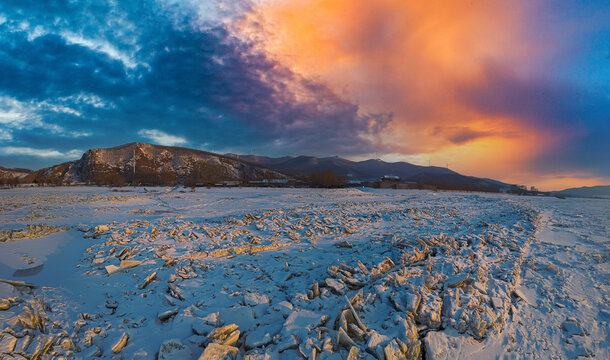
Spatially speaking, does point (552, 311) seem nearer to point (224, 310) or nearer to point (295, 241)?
point (224, 310)

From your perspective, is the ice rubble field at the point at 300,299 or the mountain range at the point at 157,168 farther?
the mountain range at the point at 157,168

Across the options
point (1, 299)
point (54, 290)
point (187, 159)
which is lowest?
point (54, 290)

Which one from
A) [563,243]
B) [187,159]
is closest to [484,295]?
[563,243]

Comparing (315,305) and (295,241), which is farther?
(295,241)

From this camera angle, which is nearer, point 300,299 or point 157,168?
point 300,299

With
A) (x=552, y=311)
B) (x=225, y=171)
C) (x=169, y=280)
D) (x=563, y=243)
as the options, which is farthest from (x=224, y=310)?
(x=225, y=171)

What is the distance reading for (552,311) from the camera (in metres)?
4.81

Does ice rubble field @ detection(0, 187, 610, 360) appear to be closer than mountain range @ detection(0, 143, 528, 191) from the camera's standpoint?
Yes

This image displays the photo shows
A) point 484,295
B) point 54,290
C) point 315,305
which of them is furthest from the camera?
point 54,290

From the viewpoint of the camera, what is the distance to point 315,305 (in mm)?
4660

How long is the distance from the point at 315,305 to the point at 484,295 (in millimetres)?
3439

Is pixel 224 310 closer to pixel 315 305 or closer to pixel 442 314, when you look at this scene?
pixel 315 305

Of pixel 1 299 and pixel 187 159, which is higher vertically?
pixel 187 159

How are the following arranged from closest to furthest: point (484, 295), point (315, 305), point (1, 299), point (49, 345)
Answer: point (49, 345), point (1, 299), point (315, 305), point (484, 295)
